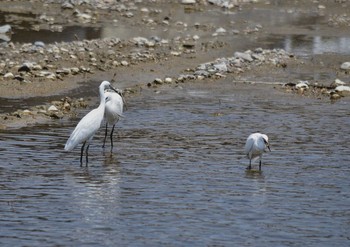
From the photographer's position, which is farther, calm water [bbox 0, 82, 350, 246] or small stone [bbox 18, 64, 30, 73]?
small stone [bbox 18, 64, 30, 73]

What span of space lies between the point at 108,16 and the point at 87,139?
66.3 ft

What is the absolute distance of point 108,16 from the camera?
112ft

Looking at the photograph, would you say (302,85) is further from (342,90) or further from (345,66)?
(345,66)

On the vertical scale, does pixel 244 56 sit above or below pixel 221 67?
above

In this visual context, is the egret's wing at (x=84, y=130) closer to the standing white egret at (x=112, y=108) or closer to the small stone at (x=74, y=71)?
the standing white egret at (x=112, y=108)

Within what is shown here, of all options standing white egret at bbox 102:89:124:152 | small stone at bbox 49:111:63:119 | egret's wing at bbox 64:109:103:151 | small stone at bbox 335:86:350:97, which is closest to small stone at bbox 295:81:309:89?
small stone at bbox 335:86:350:97

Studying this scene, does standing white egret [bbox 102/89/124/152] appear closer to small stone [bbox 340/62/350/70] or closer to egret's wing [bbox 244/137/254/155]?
egret's wing [bbox 244/137/254/155]

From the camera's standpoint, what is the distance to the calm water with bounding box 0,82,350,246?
10.6 meters

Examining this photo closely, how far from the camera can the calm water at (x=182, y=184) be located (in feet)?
34.7

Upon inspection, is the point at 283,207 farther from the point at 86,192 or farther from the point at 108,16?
the point at 108,16

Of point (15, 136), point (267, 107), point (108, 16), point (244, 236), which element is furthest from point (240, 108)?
point (108, 16)

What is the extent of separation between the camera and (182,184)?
12.8 m

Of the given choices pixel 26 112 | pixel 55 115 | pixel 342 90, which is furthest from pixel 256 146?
pixel 342 90

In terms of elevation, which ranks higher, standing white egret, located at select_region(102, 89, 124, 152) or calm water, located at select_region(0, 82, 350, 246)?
standing white egret, located at select_region(102, 89, 124, 152)
